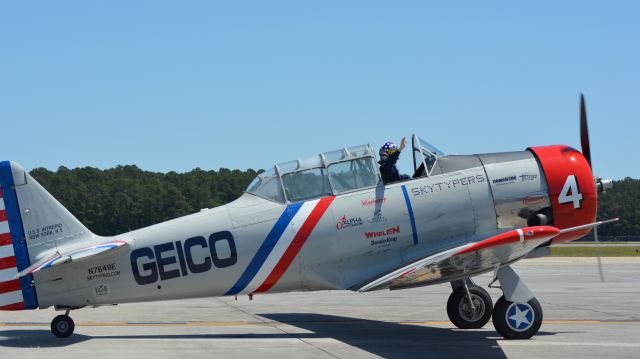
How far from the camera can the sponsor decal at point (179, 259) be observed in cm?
1184

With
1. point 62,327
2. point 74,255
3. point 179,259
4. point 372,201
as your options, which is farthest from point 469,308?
point 62,327

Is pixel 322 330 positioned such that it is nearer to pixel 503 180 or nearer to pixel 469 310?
pixel 469 310

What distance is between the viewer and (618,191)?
13212 cm

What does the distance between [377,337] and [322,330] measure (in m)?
1.30

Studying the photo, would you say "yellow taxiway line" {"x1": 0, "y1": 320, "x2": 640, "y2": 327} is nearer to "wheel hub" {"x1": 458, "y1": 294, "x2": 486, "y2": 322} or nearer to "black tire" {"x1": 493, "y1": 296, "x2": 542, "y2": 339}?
"wheel hub" {"x1": 458, "y1": 294, "x2": 486, "y2": 322}

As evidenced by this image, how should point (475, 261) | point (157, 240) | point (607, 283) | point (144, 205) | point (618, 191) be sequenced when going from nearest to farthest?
point (475, 261) → point (157, 240) → point (607, 283) → point (144, 205) → point (618, 191)

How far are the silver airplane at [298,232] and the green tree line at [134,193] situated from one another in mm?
66535

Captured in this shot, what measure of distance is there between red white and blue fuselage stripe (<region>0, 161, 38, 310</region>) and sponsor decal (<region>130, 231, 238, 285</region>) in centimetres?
165

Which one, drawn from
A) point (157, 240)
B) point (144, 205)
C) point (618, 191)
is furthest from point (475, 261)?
point (618, 191)

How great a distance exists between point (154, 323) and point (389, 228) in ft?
17.0

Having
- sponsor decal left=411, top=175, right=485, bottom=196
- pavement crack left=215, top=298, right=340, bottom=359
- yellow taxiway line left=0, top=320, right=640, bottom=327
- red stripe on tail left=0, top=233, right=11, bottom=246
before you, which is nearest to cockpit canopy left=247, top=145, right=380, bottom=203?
sponsor decal left=411, top=175, right=485, bottom=196

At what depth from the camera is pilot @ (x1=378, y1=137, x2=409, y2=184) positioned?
483 inches

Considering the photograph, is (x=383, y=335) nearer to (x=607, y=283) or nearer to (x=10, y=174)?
(x=10, y=174)

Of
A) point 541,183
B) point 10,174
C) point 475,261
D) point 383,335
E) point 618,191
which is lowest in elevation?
point 618,191
